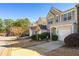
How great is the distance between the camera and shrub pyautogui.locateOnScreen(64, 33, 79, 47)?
11977 millimetres

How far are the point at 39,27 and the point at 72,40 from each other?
1.84 meters

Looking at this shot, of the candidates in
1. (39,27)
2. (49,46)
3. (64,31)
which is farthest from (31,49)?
(64,31)

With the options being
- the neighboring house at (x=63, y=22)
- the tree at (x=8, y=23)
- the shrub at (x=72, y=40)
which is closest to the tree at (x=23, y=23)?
the tree at (x=8, y=23)

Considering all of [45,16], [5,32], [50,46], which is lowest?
[50,46]

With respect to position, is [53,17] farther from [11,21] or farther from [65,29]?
[11,21]

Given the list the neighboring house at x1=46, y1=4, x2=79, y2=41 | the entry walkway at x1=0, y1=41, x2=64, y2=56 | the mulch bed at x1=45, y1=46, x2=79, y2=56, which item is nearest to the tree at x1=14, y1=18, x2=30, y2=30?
the entry walkway at x1=0, y1=41, x2=64, y2=56

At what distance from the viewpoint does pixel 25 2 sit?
1078 centimetres

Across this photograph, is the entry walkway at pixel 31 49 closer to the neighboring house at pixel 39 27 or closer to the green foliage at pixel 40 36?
the green foliage at pixel 40 36

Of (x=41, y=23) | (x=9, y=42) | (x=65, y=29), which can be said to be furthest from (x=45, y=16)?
(x=9, y=42)

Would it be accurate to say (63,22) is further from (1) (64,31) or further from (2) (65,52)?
(2) (65,52)

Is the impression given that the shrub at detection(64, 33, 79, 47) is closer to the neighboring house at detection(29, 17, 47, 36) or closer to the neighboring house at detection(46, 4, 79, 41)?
the neighboring house at detection(46, 4, 79, 41)

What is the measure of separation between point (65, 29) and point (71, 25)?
503mm

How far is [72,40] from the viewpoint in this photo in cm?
1216

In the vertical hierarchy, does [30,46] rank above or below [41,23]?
below
